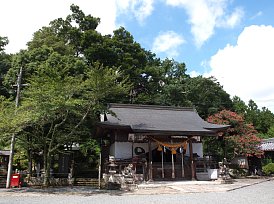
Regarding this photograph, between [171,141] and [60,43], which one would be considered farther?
[60,43]

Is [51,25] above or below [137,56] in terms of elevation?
above

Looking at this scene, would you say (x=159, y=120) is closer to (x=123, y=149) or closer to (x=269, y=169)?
(x=123, y=149)

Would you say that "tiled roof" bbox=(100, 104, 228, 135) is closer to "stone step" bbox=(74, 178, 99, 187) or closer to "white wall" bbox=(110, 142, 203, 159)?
"white wall" bbox=(110, 142, 203, 159)

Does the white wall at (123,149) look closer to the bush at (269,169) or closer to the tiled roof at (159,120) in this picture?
the tiled roof at (159,120)

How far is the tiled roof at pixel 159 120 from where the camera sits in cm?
1873

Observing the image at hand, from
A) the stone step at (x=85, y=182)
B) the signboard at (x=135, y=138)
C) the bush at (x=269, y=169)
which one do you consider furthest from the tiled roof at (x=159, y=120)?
the bush at (x=269, y=169)

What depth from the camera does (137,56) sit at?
38.2 m

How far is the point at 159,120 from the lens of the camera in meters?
22.0

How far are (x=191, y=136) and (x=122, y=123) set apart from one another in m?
5.28

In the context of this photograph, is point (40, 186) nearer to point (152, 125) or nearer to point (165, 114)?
point (152, 125)

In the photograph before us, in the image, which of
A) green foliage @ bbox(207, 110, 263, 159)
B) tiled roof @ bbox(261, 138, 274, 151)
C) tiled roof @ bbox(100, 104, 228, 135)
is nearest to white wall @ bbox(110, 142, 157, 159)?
tiled roof @ bbox(100, 104, 228, 135)

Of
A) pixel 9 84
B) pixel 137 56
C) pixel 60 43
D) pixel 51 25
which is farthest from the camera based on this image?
pixel 51 25

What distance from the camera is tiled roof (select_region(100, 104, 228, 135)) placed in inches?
738

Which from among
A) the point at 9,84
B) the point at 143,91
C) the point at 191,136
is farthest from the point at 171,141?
the point at 143,91
